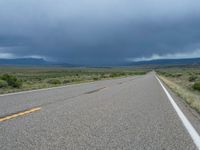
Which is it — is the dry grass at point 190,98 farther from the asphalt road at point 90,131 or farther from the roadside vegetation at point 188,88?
the asphalt road at point 90,131

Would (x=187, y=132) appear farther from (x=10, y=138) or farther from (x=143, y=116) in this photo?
(x=10, y=138)

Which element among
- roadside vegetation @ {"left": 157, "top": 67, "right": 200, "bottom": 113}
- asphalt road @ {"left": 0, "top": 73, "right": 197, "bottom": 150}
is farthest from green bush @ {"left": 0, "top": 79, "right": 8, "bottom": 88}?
asphalt road @ {"left": 0, "top": 73, "right": 197, "bottom": 150}

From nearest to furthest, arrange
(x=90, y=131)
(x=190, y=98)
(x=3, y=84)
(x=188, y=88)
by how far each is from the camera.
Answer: (x=90, y=131) → (x=190, y=98) → (x=3, y=84) → (x=188, y=88)

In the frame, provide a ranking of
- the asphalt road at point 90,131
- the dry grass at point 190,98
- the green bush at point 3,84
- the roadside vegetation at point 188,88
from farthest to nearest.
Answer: the green bush at point 3,84, the roadside vegetation at point 188,88, the dry grass at point 190,98, the asphalt road at point 90,131

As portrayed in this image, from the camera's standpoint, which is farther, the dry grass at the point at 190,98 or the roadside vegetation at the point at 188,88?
the roadside vegetation at the point at 188,88

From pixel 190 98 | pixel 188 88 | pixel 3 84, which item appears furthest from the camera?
pixel 188 88

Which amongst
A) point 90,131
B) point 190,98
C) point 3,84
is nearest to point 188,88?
point 190,98

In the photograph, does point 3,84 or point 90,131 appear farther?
point 3,84

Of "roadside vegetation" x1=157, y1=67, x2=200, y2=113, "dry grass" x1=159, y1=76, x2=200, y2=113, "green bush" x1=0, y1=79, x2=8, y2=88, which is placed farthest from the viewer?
"green bush" x1=0, y1=79, x2=8, y2=88

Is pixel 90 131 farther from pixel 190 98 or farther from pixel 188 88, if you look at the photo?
pixel 188 88

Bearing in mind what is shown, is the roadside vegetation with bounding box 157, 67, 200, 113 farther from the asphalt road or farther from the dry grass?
the asphalt road

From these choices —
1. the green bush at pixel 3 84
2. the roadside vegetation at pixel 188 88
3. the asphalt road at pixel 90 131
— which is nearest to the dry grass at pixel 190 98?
the roadside vegetation at pixel 188 88

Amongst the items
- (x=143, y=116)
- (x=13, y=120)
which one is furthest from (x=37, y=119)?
(x=143, y=116)

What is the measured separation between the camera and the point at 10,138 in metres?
Result: 5.70
